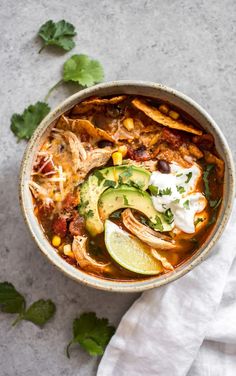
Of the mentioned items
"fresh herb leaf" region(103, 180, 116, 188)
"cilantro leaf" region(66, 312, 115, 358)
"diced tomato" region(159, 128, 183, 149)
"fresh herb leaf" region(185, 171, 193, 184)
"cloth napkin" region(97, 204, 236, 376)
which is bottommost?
"cilantro leaf" region(66, 312, 115, 358)

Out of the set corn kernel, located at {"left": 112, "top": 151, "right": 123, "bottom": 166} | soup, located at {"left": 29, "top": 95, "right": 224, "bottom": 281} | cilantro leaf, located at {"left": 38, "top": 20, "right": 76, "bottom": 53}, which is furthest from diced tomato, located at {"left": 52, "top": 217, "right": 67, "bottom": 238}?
cilantro leaf, located at {"left": 38, "top": 20, "right": 76, "bottom": 53}

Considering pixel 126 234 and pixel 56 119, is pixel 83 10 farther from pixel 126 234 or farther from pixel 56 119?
pixel 126 234

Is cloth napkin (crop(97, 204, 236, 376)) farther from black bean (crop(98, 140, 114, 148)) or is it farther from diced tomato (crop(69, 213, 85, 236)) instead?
black bean (crop(98, 140, 114, 148))

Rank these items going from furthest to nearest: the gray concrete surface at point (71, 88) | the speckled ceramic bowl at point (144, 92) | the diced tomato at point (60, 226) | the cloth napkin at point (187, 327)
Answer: the gray concrete surface at point (71, 88) < the cloth napkin at point (187, 327) < the diced tomato at point (60, 226) < the speckled ceramic bowl at point (144, 92)

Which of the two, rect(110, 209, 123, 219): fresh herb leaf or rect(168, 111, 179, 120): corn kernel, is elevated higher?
rect(168, 111, 179, 120): corn kernel

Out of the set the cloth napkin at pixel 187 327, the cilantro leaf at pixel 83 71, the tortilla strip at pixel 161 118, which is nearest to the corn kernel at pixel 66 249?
the cloth napkin at pixel 187 327

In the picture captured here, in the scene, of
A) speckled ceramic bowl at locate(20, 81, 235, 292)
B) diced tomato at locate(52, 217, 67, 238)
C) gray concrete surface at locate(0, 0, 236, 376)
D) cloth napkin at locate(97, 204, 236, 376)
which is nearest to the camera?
speckled ceramic bowl at locate(20, 81, 235, 292)

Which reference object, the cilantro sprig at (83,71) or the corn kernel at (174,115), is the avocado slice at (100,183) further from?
the cilantro sprig at (83,71)
